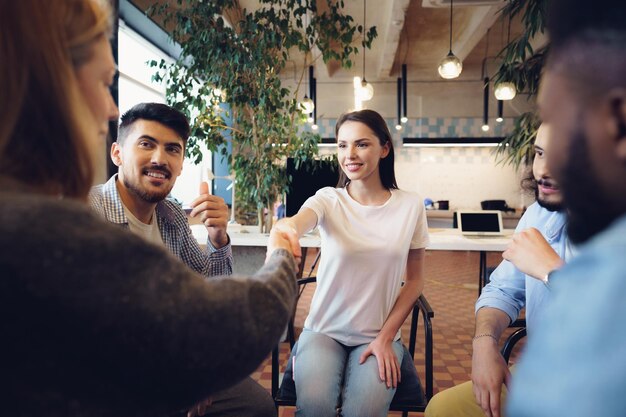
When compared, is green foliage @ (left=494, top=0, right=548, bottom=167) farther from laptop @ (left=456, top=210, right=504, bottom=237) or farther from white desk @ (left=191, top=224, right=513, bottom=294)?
white desk @ (left=191, top=224, right=513, bottom=294)

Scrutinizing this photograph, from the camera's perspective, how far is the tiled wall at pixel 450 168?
1020cm

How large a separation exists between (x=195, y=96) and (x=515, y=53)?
274 cm

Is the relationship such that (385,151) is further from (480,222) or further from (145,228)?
(480,222)

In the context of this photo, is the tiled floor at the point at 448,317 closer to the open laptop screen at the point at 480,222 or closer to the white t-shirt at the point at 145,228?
the open laptop screen at the point at 480,222

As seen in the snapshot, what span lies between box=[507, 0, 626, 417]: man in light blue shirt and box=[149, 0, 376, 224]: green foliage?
284cm

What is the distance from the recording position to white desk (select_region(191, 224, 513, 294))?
127 inches

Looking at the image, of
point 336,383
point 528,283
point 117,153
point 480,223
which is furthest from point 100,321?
point 480,223

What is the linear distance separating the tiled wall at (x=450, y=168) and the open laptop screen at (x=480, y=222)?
6.50 meters

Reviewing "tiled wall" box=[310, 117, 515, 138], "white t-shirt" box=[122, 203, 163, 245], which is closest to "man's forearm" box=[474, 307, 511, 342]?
"white t-shirt" box=[122, 203, 163, 245]

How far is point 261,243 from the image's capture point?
10.5 ft

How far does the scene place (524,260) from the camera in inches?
51.6

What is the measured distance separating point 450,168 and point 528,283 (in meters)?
9.32

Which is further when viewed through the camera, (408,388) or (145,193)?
(145,193)

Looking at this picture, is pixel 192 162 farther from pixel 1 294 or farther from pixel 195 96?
pixel 1 294
